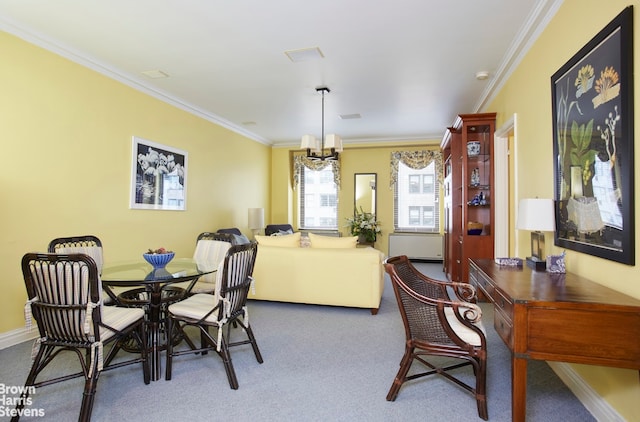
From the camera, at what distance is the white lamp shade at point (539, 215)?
96.6 inches

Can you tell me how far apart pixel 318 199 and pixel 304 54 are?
16.1 feet

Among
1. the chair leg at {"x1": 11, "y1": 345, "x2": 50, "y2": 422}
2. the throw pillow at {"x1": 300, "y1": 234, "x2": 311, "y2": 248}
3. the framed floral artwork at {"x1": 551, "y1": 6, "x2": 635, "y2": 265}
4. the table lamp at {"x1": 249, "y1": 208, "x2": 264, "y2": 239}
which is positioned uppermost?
the framed floral artwork at {"x1": 551, "y1": 6, "x2": 635, "y2": 265}

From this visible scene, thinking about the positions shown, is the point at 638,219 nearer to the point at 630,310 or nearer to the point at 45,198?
the point at 630,310

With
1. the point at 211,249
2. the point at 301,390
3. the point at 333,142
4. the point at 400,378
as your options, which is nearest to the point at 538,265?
the point at 400,378

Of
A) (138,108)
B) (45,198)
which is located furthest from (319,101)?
(45,198)

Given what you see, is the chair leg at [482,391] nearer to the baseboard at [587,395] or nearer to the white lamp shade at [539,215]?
the baseboard at [587,395]

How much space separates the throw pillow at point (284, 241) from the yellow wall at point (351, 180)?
3.81 m

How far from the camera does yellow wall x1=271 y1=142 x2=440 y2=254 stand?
778cm

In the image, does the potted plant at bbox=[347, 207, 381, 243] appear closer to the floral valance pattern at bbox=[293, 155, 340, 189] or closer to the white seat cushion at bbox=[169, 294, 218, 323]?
the floral valance pattern at bbox=[293, 155, 340, 189]

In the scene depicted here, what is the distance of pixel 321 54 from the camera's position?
357 centimetres

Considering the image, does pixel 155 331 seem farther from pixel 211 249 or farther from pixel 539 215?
pixel 539 215

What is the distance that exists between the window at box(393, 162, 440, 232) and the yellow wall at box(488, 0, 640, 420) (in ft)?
12.0

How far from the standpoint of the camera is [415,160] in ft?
25.0

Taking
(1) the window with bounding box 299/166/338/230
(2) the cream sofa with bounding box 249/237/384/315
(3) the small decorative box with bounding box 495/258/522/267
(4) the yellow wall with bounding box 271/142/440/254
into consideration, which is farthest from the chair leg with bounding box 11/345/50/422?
(1) the window with bounding box 299/166/338/230
